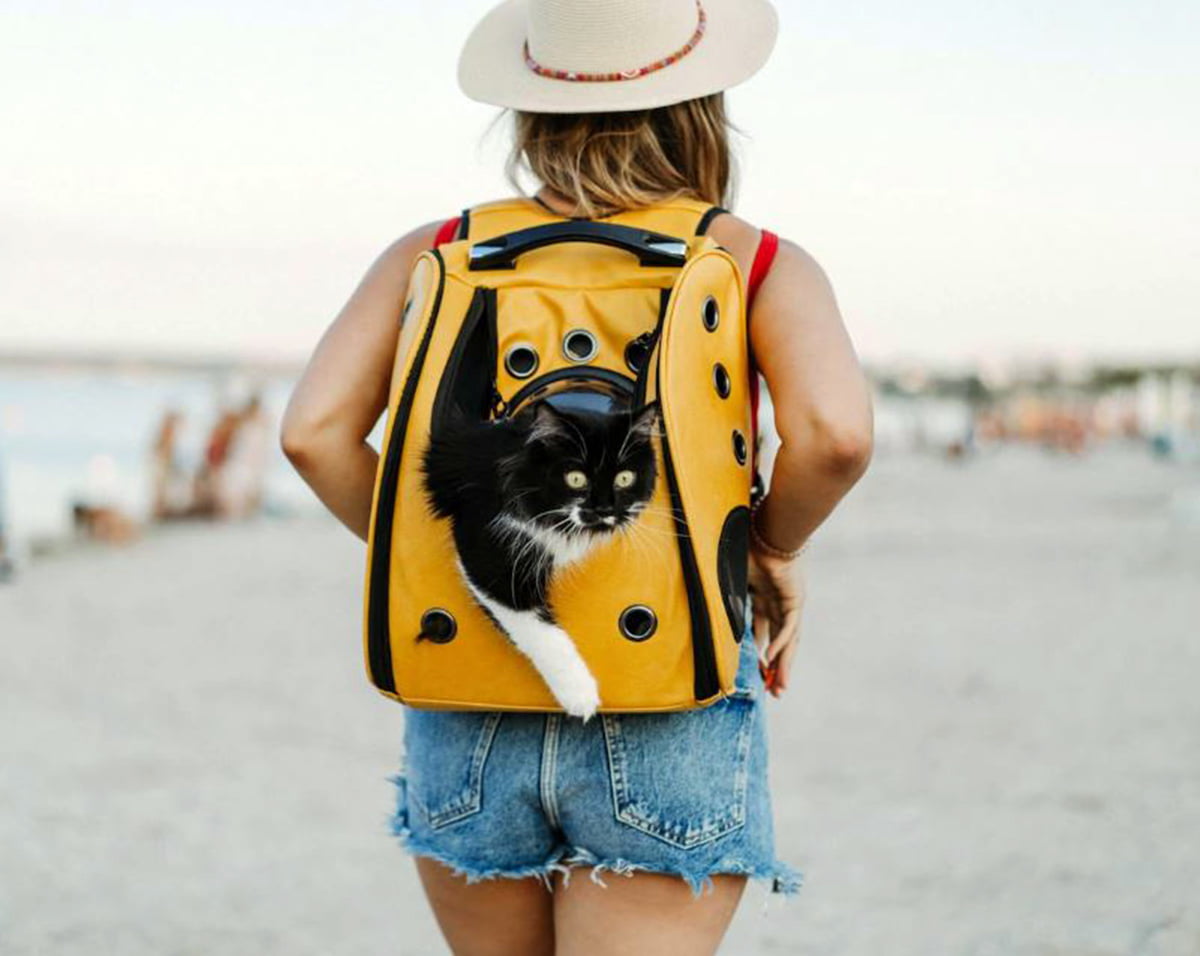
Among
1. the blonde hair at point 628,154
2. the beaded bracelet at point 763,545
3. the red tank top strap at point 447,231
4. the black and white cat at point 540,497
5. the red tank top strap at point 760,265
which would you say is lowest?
the beaded bracelet at point 763,545

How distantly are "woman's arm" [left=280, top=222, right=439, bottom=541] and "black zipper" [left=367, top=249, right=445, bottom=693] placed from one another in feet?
0.58

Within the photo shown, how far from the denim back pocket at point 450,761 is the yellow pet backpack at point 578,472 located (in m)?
0.09

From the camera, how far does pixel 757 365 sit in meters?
1.69

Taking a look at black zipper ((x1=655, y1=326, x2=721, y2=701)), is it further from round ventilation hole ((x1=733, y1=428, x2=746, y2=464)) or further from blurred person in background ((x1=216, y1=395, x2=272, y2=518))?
blurred person in background ((x1=216, y1=395, x2=272, y2=518))

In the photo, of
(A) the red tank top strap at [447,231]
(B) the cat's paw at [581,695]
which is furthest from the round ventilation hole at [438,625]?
(A) the red tank top strap at [447,231]

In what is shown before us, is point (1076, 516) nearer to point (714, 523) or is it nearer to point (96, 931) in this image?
point (96, 931)

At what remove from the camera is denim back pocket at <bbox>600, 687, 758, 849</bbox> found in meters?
1.62

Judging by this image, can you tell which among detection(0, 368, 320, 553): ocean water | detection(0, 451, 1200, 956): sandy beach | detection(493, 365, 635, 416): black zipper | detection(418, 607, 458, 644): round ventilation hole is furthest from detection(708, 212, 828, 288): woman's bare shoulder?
detection(0, 368, 320, 553): ocean water

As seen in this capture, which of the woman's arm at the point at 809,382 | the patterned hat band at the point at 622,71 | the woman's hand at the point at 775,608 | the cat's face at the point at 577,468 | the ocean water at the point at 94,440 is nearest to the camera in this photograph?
the cat's face at the point at 577,468

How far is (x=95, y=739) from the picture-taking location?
582cm

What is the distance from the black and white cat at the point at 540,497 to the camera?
150cm

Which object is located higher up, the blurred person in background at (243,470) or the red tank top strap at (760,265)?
the red tank top strap at (760,265)

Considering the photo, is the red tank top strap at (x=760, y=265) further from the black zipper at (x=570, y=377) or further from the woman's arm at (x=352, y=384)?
the woman's arm at (x=352, y=384)

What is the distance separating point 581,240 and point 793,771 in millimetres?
4219
